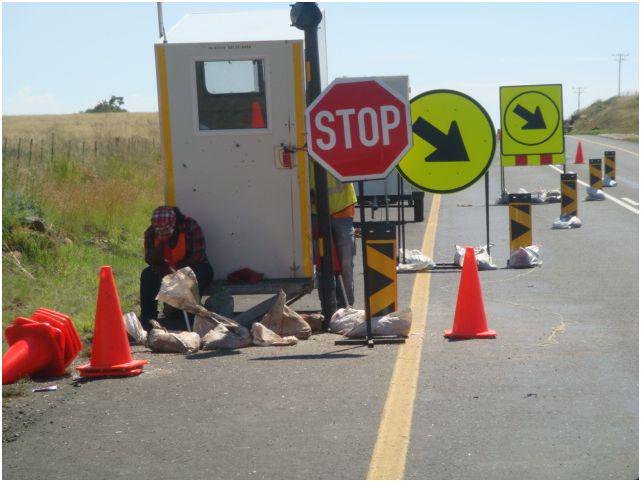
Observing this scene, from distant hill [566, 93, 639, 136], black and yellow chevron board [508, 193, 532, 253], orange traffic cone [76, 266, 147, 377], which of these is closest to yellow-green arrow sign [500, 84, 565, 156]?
black and yellow chevron board [508, 193, 532, 253]

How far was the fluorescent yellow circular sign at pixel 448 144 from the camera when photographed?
11.7 meters

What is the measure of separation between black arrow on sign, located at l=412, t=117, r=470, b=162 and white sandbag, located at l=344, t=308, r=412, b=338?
3229 millimetres

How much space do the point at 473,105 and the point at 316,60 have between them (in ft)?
9.21

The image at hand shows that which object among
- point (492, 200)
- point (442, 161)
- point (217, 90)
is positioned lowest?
point (492, 200)

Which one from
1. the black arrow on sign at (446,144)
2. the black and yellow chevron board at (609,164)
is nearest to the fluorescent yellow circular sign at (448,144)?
the black arrow on sign at (446,144)

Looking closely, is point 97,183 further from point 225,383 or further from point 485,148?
point 225,383

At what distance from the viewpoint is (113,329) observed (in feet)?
26.1

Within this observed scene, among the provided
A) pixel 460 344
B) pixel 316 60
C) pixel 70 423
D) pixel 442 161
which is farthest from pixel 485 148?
pixel 70 423

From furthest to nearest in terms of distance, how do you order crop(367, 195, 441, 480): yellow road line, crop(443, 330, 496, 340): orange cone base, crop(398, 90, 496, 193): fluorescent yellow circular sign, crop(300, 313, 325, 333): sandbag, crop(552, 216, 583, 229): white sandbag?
crop(552, 216, 583, 229): white sandbag, crop(398, 90, 496, 193): fluorescent yellow circular sign, crop(300, 313, 325, 333): sandbag, crop(443, 330, 496, 340): orange cone base, crop(367, 195, 441, 480): yellow road line

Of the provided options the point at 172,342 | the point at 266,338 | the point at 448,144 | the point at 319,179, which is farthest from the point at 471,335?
the point at 448,144

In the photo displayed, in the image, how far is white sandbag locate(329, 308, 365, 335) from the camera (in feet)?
31.1

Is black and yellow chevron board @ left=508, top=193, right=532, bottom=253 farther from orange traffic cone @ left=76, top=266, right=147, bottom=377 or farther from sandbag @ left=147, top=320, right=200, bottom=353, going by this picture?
orange traffic cone @ left=76, top=266, right=147, bottom=377

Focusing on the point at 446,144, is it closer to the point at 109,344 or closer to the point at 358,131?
the point at 358,131

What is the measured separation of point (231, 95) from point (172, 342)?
2.61m
